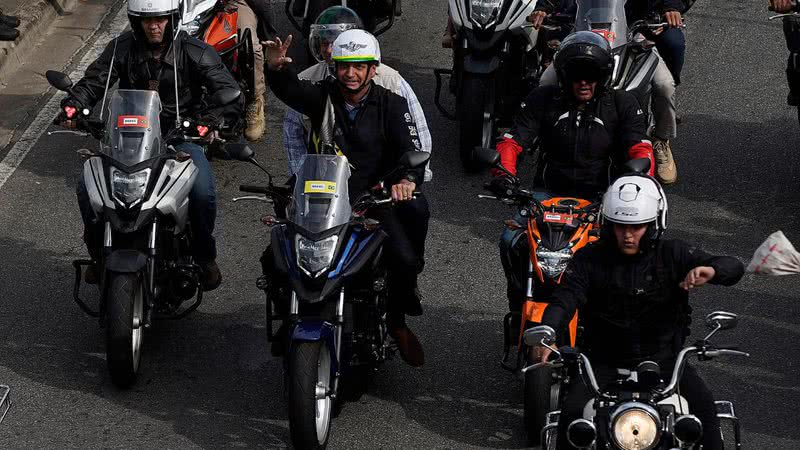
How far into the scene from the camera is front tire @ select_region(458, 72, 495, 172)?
11.6 metres

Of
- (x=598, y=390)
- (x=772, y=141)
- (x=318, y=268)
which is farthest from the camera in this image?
(x=772, y=141)

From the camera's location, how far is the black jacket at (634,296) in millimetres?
7668

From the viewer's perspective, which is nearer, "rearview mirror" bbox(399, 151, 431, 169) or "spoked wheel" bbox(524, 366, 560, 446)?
"spoked wheel" bbox(524, 366, 560, 446)

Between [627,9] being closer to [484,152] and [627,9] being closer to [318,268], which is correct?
[484,152]

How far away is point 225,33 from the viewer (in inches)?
480

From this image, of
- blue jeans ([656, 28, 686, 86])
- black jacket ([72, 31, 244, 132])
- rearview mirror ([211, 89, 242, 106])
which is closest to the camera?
rearview mirror ([211, 89, 242, 106])

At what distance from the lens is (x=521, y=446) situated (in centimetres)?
846

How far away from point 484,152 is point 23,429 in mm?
2756

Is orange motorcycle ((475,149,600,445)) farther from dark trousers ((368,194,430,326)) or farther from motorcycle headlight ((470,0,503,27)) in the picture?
motorcycle headlight ((470,0,503,27))

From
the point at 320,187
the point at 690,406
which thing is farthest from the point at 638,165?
the point at 690,406

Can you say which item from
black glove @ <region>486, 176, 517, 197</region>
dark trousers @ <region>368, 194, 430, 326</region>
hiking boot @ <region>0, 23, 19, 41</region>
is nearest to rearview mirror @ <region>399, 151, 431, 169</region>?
dark trousers @ <region>368, 194, 430, 326</region>

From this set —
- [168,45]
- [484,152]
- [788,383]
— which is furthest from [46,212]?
[788,383]

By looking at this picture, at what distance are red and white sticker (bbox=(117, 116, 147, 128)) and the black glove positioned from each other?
6.38ft

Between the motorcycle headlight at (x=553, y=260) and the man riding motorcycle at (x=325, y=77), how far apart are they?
0.90 m
